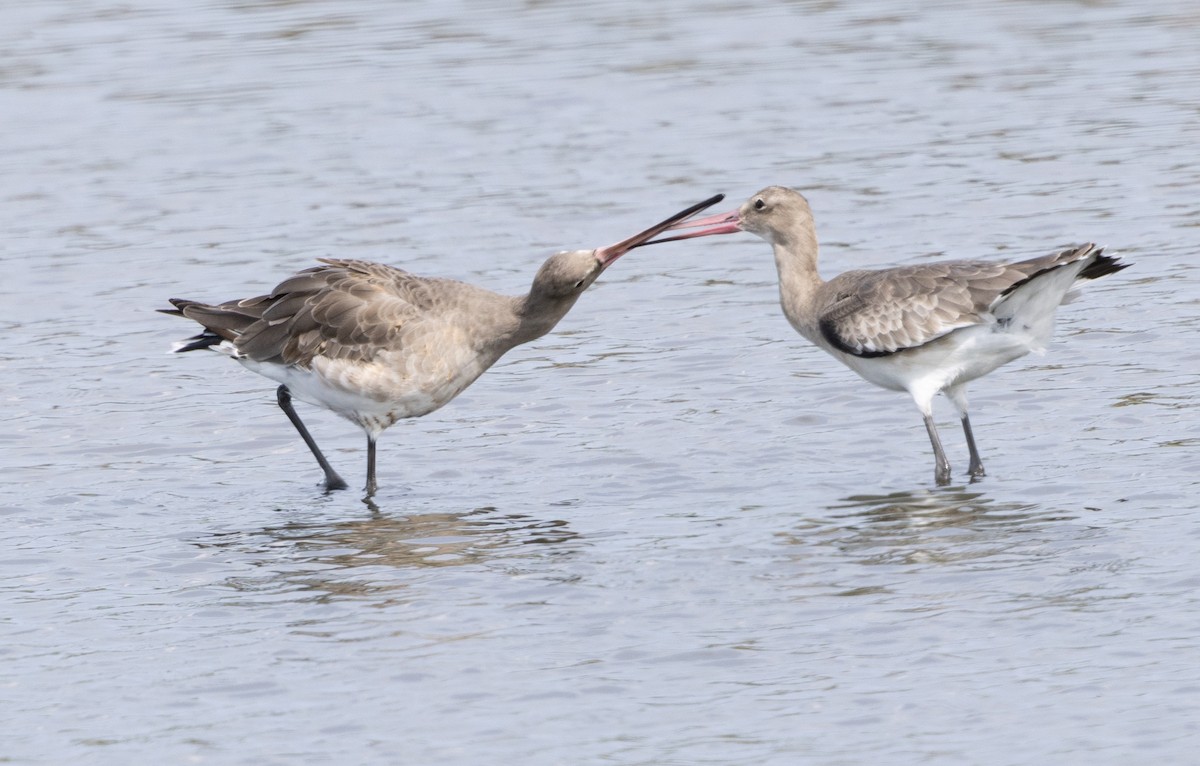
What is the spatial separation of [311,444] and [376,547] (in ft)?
5.61

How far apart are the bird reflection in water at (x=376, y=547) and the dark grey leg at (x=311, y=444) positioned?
2.58ft

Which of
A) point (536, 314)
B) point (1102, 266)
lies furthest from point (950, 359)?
point (536, 314)

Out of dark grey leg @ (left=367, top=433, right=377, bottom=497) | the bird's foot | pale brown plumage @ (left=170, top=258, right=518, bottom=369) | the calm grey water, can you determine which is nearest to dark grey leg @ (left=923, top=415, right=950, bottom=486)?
the bird's foot

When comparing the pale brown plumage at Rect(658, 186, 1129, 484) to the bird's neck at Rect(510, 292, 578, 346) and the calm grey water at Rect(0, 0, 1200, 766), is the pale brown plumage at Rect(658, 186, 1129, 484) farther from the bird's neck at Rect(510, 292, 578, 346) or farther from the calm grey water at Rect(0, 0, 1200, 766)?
the bird's neck at Rect(510, 292, 578, 346)

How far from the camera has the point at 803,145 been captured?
1973 centimetres

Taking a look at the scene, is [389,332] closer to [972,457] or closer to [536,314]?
[536,314]

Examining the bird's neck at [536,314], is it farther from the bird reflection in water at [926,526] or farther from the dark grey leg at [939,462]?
the dark grey leg at [939,462]

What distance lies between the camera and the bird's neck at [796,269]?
468 inches

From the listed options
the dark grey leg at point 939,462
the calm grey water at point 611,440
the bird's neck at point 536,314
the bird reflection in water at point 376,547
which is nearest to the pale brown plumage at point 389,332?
the bird's neck at point 536,314

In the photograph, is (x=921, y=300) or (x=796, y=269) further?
(x=796, y=269)

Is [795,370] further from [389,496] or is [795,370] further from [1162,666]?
[1162,666]

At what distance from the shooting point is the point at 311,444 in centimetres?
1168

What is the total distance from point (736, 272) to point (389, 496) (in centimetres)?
571

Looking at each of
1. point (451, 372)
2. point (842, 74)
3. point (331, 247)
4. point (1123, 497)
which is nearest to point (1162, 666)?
point (1123, 497)
